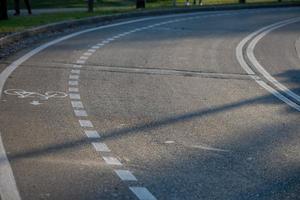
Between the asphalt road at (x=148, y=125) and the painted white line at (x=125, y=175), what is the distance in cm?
2

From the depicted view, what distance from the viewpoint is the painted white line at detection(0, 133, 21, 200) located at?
652 cm

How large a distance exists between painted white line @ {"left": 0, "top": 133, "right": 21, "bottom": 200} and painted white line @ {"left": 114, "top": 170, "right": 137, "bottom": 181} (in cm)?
101

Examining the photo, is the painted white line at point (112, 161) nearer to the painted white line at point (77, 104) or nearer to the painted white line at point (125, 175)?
the painted white line at point (125, 175)

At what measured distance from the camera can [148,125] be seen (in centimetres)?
945

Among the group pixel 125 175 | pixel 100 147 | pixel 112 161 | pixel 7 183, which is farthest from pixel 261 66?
pixel 7 183

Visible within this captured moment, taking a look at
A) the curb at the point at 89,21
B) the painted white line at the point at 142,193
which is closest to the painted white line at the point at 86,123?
the painted white line at the point at 142,193

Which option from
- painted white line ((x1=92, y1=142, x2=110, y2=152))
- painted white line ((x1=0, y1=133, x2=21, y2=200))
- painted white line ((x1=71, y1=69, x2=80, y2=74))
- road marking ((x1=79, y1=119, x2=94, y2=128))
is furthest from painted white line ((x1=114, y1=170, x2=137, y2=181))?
painted white line ((x1=71, y1=69, x2=80, y2=74))

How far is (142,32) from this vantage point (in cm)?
2138

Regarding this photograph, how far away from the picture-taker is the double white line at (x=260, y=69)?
38.8 ft

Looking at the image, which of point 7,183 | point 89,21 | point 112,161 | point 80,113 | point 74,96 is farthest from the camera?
point 89,21

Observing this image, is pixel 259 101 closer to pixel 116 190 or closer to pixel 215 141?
pixel 215 141

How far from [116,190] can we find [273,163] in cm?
196

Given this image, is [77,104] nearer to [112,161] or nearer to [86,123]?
[86,123]

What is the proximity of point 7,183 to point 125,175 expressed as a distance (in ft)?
3.68
